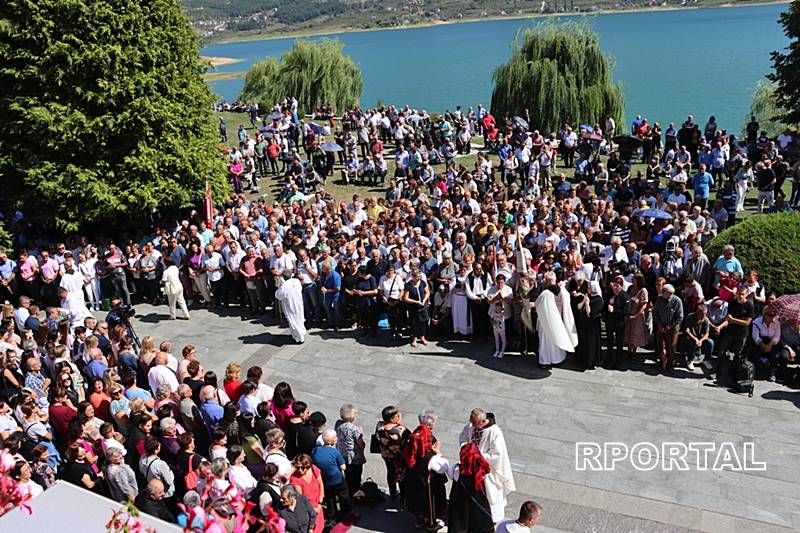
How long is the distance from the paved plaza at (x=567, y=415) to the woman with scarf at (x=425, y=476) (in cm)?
43

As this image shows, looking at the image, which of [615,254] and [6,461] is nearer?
[6,461]

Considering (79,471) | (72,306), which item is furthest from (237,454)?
(72,306)

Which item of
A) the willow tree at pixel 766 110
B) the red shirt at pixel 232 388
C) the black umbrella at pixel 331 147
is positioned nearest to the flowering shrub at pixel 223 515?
the red shirt at pixel 232 388

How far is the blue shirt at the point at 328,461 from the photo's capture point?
7486 millimetres

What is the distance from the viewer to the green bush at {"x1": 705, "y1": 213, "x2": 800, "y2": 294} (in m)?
10.9

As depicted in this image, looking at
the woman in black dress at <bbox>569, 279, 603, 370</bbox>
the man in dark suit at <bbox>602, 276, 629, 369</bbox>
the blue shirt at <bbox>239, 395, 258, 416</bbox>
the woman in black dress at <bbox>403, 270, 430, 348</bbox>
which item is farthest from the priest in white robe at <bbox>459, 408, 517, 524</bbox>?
the woman in black dress at <bbox>403, 270, 430, 348</bbox>

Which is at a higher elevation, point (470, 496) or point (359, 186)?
point (359, 186)

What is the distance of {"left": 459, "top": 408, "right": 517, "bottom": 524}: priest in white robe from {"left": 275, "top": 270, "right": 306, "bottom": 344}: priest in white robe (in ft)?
20.0

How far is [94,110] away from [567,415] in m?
12.9

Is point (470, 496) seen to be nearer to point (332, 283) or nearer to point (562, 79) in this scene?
point (332, 283)

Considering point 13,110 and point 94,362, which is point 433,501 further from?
point 13,110

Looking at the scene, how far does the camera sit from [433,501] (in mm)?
7520

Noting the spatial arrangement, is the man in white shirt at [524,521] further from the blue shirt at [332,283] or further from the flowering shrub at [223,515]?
the blue shirt at [332,283]

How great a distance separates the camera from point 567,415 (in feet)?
32.0
